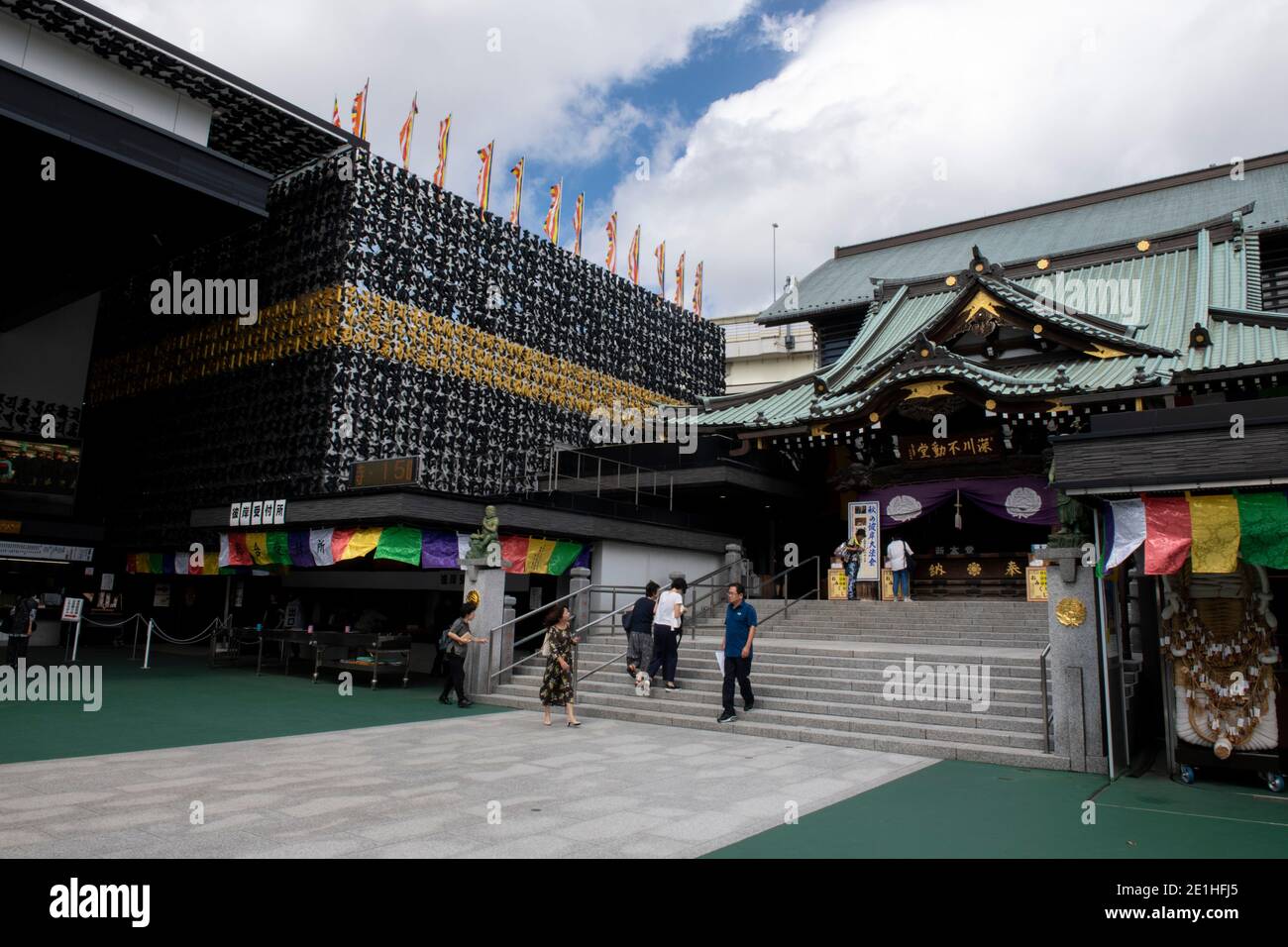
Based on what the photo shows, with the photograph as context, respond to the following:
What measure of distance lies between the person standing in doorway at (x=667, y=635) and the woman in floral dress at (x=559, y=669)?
1.77 meters

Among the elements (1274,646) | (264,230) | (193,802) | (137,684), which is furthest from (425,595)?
(1274,646)

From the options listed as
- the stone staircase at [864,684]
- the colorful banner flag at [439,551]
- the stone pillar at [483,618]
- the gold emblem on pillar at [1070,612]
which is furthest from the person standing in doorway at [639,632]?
the gold emblem on pillar at [1070,612]

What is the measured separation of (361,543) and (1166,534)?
47.9ft

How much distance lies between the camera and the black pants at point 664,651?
13305 millimetres

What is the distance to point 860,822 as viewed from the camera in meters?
6.82

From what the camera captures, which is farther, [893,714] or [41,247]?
[41,247]

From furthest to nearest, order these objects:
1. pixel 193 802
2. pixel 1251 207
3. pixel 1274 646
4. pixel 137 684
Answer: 1. pixel 1251 207
2. pixel 137 684
3. pixel 1274 646
4. pixel 193 802

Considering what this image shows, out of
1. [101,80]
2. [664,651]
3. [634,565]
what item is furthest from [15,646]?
[664,651]

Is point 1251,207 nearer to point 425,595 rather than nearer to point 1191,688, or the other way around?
point 1191,688

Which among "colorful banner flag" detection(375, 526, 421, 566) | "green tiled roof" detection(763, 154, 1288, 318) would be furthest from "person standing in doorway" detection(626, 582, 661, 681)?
"green tiled roof" detection(763, 154, 1288, 318)

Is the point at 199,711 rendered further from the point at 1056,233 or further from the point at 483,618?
the point at 1056,233

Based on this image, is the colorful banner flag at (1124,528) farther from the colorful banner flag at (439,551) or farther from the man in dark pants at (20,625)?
the man in dark pants at (20,625)

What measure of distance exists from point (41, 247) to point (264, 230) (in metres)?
5.58
